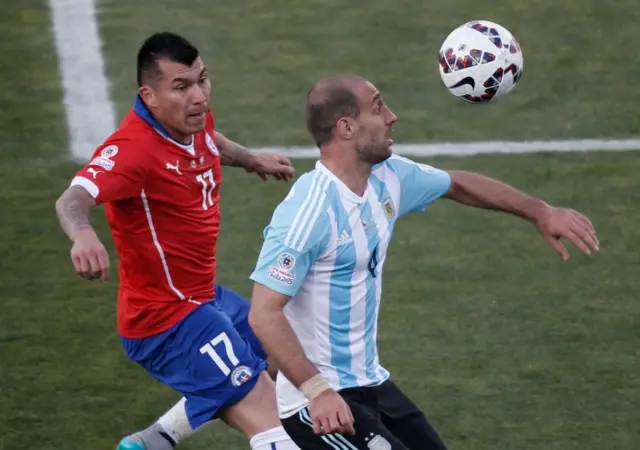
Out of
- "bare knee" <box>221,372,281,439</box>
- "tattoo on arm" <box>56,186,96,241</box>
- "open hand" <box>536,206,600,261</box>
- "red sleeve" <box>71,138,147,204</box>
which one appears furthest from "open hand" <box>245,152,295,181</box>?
"open hand" <box>536,206,600,261</box>

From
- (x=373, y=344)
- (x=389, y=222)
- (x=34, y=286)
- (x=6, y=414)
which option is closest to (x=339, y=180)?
(x=389, y=222)

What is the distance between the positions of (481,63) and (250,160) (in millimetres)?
1309

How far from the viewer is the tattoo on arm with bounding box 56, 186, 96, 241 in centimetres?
524

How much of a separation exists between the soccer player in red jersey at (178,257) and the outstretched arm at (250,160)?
0.41 metres

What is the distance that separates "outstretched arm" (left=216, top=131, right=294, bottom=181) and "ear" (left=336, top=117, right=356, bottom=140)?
1.37 metres

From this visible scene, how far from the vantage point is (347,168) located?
5273mm

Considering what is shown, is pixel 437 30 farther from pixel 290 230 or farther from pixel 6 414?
pixel 290 230

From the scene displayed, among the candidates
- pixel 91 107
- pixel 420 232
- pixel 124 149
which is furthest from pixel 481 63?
pixel 91 107

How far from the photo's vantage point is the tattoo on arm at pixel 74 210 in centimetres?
524

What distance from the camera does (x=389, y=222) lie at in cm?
538

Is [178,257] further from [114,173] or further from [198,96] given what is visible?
[198,96]

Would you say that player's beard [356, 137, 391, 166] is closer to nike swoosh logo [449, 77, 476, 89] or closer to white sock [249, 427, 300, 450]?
white sock [249, 427, 300, 450]

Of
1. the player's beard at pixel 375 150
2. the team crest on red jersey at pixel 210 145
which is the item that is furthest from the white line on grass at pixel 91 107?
the player's beard at pixel 375 150

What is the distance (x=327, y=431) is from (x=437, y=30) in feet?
20.5
